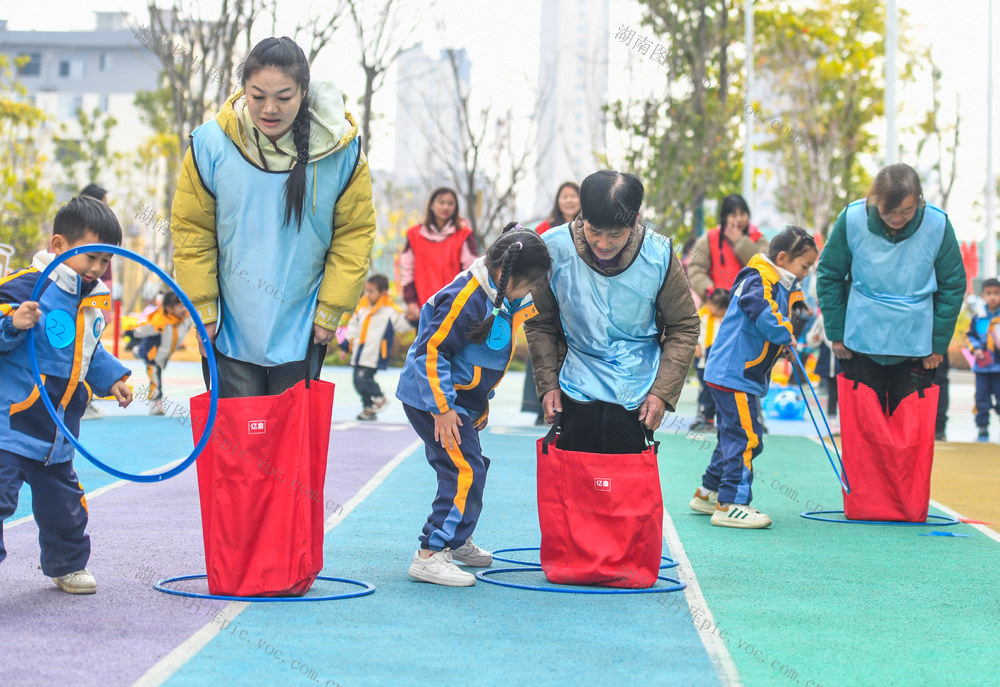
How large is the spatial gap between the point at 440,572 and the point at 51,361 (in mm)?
1676

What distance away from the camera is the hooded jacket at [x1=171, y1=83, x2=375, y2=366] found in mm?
4680

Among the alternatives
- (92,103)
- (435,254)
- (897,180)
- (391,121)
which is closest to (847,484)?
(897,180)

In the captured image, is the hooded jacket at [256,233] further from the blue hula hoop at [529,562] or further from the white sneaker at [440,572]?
the blue hula hoop at [529,562]

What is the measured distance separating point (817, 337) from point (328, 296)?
335 inches

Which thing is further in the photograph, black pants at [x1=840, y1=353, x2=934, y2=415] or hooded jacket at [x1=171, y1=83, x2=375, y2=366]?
black pants at [x1=840, y1=353, x2=934, y2=415]

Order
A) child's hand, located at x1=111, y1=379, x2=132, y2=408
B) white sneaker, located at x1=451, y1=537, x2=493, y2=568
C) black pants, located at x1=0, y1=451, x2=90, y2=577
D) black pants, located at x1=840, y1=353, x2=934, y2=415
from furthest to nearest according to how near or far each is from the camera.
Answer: black pants, located at x1=840, y1=353, x2=934, y2=415 < white sneaker, located at x1=451, y1=537, x2=493, y2=568 < child's hand, located at x1=111, y1=379, x2=132, y2=408 < black pants, located at x1=0, y1=451, x2=90, y2=577

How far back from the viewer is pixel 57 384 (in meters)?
4.72

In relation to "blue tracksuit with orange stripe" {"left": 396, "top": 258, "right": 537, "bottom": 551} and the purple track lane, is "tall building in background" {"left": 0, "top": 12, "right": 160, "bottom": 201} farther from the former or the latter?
"blue tracksuit with orange stripe" {"left": 396, "top": 258, "right": 537, "bottom": 551}

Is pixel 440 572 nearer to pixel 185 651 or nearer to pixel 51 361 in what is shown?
pixel 185 651

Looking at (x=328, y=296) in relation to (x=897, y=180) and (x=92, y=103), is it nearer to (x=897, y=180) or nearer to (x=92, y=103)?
(x=897, y=180)

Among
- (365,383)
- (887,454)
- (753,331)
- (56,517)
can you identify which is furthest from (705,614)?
(365,383)

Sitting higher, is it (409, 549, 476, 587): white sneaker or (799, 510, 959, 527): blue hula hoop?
(409, 549, 476, 587): white sneaker

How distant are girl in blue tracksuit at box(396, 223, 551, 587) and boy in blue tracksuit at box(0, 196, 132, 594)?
1.18 m

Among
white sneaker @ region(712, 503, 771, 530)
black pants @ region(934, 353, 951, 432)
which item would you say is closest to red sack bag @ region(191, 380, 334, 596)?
white sneaker @ region(712, 503, 771, 530)
